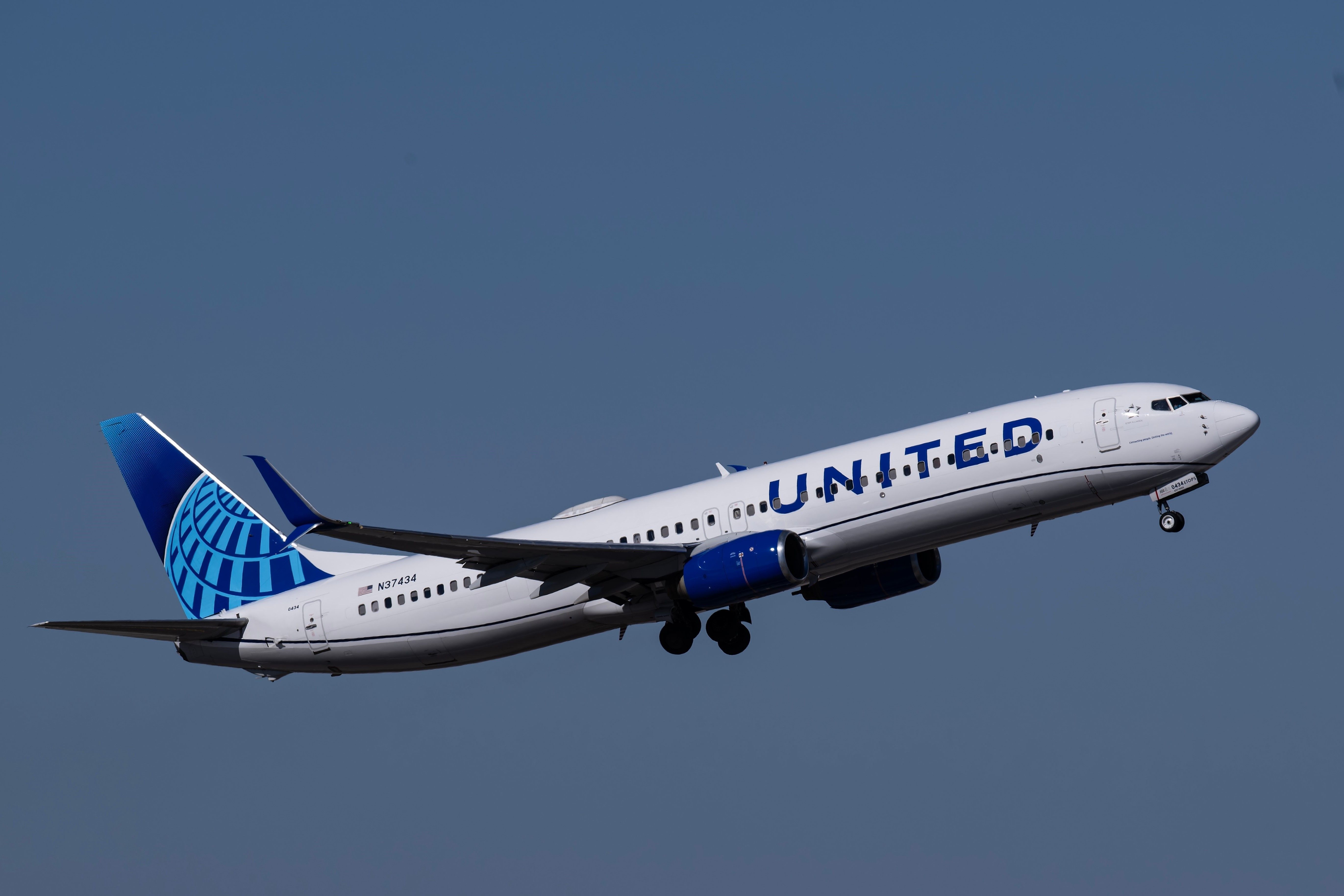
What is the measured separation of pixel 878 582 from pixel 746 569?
8.44 metres

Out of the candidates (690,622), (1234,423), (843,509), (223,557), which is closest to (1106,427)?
(1234,423)

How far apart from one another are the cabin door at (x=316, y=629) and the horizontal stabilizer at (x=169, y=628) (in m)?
2.27

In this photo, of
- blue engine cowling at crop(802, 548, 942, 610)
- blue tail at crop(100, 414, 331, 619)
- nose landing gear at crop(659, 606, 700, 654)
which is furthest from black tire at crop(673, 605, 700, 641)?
blue tail at crop(100, 414, 331, 619)

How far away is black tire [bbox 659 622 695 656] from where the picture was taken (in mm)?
43469

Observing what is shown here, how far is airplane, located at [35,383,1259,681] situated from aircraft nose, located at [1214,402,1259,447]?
0.04 m

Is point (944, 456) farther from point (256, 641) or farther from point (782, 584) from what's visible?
point (256, 641)

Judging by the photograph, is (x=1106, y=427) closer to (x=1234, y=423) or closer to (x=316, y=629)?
(x=1234, y=423)

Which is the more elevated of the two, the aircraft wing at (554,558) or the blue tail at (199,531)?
the blue tail at (199,531)

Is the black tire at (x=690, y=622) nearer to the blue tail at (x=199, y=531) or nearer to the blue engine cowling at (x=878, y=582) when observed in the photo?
the blue engine cowling at (x=878, y=582)

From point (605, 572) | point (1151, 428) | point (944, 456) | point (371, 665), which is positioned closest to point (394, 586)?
point (371, 665)

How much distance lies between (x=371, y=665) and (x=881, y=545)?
15.7 metres

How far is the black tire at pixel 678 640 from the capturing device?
143ft

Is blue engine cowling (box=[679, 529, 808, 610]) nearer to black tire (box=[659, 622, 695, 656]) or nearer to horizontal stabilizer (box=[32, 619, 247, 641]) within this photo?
black tire (box=[659, 622, 695, 656])

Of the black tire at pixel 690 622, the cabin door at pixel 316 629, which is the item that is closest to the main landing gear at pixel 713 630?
the black tire at pixel 690 622
